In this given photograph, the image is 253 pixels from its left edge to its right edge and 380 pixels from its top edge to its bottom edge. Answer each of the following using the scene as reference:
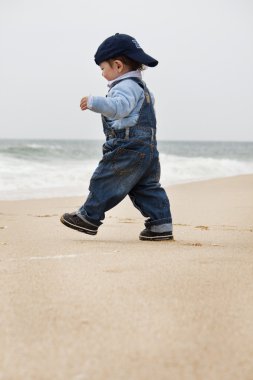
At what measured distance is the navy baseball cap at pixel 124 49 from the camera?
3.40 meters

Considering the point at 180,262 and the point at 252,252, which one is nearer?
the point at 180,262

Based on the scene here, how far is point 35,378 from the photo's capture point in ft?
3.78

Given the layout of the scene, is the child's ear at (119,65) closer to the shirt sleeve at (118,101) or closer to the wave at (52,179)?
the shirt sleeve at (118,101)

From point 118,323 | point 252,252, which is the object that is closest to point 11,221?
point 252,252

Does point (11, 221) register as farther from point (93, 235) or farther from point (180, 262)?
point (180, 262)

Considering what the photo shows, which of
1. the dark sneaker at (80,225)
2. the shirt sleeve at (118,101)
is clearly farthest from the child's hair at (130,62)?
the dark sneaker at (80,225)

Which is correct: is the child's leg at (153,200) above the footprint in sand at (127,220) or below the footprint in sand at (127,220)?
above

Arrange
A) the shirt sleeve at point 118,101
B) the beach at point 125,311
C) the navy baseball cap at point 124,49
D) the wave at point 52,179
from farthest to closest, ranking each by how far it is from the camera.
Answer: the wave at point 52,179 < the navy baseball cap at point 124,49 < the shirt sleeve at point 118,101 < the beach at point 125,311

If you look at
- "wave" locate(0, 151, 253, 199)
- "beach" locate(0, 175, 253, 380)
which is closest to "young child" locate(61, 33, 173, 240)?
"beach" locate(0, 175, 253, 380)

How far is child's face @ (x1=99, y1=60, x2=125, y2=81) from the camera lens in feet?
11.3

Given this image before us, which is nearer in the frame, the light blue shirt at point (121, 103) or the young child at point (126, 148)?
the light blue shirt at point (121, 103)

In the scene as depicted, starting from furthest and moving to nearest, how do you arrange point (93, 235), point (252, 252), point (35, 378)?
point (93, 235)
point (252, 252)
point (35, 378)

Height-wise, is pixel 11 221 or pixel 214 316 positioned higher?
pixel 214 316

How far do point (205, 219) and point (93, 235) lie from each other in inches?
54.9
